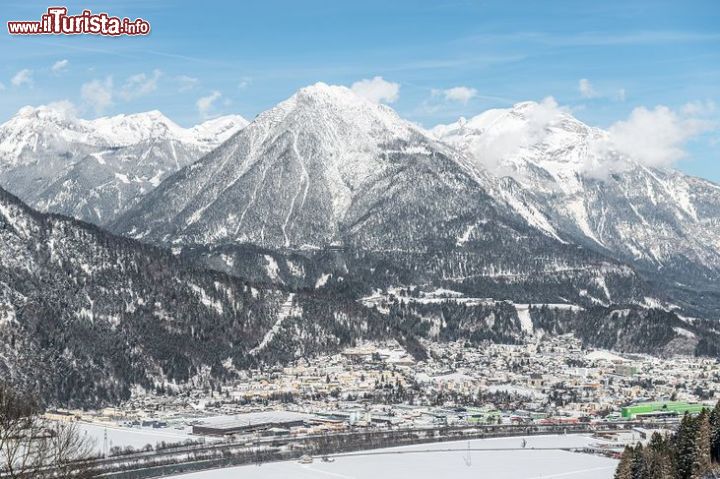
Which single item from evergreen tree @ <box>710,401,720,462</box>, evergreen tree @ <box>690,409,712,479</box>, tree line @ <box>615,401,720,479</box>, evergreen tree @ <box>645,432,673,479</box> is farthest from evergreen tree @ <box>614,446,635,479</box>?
evergreen tree @ <box>710,401,720,462</box>

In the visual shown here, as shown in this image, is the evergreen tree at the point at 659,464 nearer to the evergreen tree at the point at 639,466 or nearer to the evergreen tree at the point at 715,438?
the evergreen tree at the point at 639,466

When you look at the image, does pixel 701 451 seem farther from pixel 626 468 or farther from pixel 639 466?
pixel 626 468

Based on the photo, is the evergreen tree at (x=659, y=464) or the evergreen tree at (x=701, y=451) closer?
the evergreen tree at (x=659, y=464)

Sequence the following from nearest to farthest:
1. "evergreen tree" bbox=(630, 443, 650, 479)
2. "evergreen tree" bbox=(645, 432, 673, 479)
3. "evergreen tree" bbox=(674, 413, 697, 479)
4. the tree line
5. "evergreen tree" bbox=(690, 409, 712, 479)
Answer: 1. "evergreen tree" bbox=(645, 432, 673, 479)
2. the tree line
3. "evergreen tree" bbox=(690, 409, 712, 479)
4. "evergreen tree" bbox=(630, 443, 650, 479)
5. "evergreen tree" bbox=(674, 413, 697, 479)

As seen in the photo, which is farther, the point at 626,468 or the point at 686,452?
the point at 686,452

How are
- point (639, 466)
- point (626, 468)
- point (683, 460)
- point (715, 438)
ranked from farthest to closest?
point (715, 438), point (683, 460), point (639, 466), point (626, 468)

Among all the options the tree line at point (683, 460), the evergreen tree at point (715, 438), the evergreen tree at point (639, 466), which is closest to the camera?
the tree line at point (683, 460)

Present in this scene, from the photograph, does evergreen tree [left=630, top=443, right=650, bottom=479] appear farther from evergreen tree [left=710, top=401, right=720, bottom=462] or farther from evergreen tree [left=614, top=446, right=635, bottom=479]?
evergreen tree [left=710, top=401, right=720, bottom=462]

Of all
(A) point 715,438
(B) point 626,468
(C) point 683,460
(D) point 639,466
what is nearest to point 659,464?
(D) point 639,466

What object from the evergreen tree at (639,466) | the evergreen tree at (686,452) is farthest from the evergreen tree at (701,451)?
the evergreen tree at (639,466)

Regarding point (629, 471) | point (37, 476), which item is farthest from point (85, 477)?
point (629, 471)

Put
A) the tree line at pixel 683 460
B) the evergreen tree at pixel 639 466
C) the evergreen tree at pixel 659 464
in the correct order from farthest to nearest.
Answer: the evergreen tree at pixel 639 466 → the tree line at pixel 683 460 → the evergreen tree at pixel 659 464
